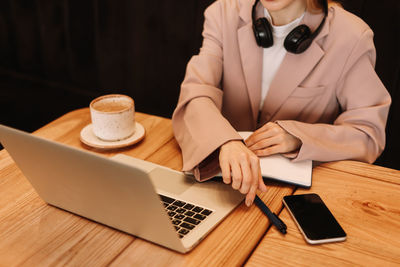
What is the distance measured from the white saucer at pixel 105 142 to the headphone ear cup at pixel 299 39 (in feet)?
1.65

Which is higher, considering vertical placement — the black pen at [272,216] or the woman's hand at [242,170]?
the woman's hand at [242,170]

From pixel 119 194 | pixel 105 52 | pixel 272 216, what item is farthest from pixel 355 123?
pixel 105 52

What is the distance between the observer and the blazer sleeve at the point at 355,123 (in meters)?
0.95

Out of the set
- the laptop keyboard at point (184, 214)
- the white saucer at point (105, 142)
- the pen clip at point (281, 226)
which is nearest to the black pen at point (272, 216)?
the pen clip at point (281, 226)

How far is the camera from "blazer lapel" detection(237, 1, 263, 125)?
4.11ft

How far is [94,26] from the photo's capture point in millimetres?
2516

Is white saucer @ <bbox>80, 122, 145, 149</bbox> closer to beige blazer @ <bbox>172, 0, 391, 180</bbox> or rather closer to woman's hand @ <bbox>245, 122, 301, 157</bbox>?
beige blazer @ <bbox>172, 0, 391, 180</bbox>

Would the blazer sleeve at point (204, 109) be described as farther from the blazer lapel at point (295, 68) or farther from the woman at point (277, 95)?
the blazer lapel at point (295, 68)

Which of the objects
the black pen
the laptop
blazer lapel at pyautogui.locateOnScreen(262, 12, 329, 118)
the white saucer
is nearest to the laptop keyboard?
the laptop

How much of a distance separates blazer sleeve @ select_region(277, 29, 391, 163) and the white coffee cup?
1.24 ft

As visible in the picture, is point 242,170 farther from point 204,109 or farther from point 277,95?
point 277,95

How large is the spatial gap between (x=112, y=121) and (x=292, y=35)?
1.89 feet

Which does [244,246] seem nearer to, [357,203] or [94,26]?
[357,203]

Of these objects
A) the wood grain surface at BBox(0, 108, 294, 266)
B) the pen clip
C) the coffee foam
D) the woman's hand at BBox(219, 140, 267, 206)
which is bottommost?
the pen clip
